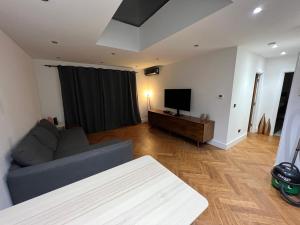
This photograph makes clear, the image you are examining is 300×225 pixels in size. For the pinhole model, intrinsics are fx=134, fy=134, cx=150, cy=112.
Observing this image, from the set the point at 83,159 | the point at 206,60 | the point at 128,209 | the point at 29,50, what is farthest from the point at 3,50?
the point at 206,60

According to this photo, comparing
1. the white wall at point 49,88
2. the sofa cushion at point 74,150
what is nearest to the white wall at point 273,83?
the sofa cushion at point 74,150

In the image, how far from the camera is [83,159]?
5.06ft

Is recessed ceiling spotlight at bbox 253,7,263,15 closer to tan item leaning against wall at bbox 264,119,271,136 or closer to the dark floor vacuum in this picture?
the dark floor vacuum

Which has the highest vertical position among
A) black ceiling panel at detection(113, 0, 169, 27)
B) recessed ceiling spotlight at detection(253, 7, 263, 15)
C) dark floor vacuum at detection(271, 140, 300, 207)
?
black ceiling panel at detection(113, 0, 169, 27)

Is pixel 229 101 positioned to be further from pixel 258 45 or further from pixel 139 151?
pixel 139 151

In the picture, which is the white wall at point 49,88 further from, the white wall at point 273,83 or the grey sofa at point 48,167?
the white wall at point 273,83

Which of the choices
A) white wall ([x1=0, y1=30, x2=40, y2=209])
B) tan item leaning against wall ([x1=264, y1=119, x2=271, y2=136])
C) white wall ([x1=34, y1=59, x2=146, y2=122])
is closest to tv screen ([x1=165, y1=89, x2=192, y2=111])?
tan item leaning against wall ([x1=264, y1=119, x2=271, y2=136])

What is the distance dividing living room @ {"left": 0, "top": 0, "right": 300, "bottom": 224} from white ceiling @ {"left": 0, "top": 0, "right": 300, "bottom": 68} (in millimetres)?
18

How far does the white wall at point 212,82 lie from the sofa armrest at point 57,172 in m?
2.48

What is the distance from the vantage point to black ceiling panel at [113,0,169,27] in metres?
2.28

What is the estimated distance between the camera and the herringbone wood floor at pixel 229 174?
5.14 feet

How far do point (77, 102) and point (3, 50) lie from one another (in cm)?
236

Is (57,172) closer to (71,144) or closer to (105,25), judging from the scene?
(71,144)

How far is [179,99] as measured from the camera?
402 centimetres
